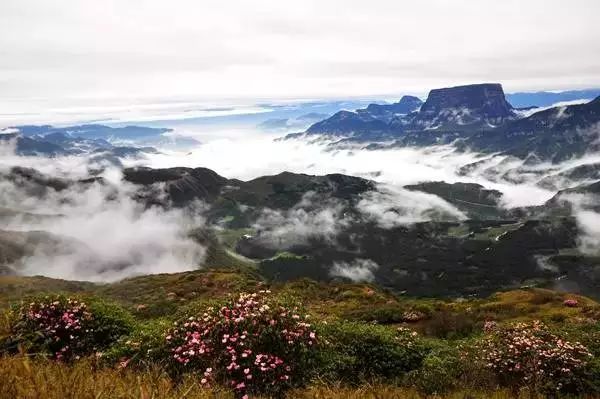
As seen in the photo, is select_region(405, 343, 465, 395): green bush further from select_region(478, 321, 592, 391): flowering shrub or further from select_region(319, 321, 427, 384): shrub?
select_region(478, 321, 592, 391): flowering shrub

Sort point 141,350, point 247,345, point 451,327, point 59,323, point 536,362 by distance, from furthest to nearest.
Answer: point 451,327, point 59,323, point 536,362, point 141,350, point 247,345

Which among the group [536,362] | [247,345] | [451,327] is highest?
[247,345]

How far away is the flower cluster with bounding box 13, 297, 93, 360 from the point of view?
1442cm

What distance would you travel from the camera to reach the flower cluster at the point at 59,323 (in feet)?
47.3

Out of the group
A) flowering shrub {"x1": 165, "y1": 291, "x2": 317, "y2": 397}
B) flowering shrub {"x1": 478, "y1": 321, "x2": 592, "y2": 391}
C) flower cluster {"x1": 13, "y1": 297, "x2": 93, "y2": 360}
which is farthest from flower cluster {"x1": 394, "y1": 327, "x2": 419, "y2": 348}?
flower cluster {"x1": 13, "y1": 297, "x2": 93, "y2": 360}

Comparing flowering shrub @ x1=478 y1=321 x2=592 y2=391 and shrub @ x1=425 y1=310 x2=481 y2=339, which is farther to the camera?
shrub @ x1=425 y1=310 x2=481 y2=339

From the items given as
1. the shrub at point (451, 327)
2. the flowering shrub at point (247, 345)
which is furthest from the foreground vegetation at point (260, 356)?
the shrub at point (451, 327)

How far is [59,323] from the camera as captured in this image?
1505 centimetres

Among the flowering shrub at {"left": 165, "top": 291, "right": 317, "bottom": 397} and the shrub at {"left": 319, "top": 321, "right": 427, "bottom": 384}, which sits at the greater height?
the flowering shrub at {"left": 165, "top": 291, "right": 317, "bottom": 397}

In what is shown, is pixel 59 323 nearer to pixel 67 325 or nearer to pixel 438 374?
pixel 67 325

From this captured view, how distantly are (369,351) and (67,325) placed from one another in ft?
29.7

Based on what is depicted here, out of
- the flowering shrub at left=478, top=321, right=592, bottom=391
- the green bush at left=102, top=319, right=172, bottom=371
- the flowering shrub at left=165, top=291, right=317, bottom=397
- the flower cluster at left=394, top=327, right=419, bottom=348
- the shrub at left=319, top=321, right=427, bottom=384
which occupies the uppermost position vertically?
the flowering shrub at left=165, top=291, right=317, bottom=397

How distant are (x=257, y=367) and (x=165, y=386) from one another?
3.32 metres

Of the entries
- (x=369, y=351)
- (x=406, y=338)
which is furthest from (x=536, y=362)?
(x=406, y=338)
